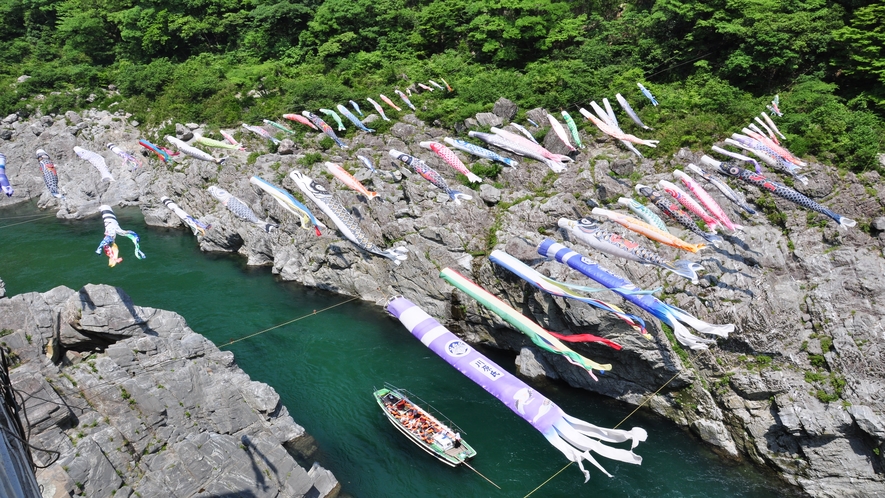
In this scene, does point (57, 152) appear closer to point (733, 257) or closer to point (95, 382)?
point (95, 382)

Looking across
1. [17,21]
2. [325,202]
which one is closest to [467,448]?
[325,202]

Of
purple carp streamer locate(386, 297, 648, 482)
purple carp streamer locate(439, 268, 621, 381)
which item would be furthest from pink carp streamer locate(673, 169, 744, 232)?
purple carp streamer locate(386, 297, 648, 482)

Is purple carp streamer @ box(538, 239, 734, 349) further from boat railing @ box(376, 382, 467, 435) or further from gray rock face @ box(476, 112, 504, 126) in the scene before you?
gray rock face @ box(476, 112, 504, 126)

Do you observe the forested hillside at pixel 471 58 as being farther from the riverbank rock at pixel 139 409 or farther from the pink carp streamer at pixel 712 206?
the riverbank rock at pixel 139 409

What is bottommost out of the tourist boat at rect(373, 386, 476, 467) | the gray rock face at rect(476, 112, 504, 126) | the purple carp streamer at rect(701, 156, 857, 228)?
the tourist boat at rect(373, 386, 476, 467)

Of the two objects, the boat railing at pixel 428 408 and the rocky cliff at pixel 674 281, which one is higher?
the rocky cliff at pixel 674 281

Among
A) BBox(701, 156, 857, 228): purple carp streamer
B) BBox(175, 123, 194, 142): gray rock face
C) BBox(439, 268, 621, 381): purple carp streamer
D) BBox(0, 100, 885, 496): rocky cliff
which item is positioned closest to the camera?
BBox(439, 268, 621, 381): purple carp streamer

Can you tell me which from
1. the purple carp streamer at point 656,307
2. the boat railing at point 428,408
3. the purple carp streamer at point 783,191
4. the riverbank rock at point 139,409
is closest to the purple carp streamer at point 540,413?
the purple carp streamer at point 656,307
